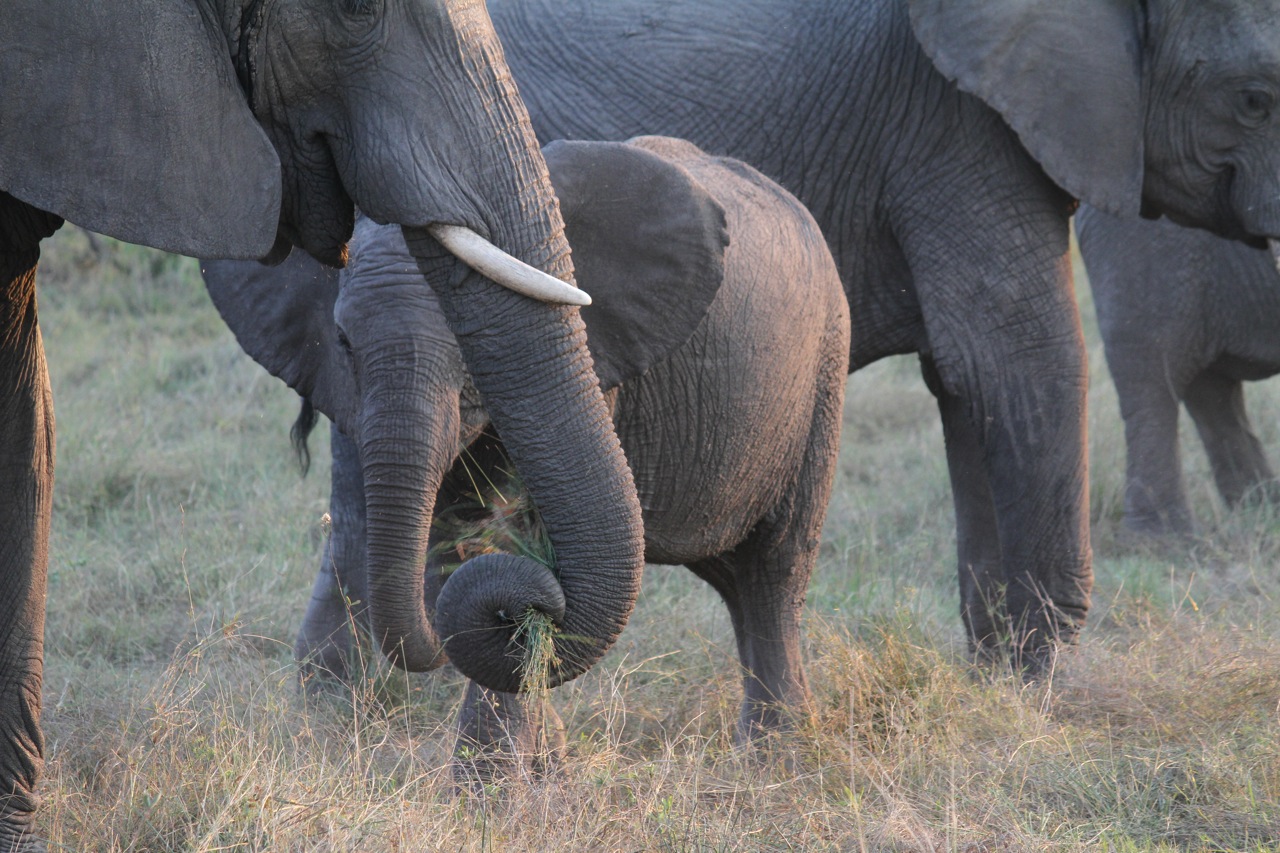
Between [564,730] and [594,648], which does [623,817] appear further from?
[564,730]

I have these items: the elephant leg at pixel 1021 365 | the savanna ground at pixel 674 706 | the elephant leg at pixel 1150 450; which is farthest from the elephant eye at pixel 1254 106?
the elephant leg at pixel 1150 450

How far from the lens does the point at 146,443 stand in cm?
623

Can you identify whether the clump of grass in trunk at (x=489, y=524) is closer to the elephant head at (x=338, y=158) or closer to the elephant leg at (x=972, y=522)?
the elephant head at (x=338, y=158)

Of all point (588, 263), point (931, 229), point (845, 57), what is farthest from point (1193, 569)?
point (588, 263)

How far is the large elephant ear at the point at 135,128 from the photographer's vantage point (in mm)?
2086

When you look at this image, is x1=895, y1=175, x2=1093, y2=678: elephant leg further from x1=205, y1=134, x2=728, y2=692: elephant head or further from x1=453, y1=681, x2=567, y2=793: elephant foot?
x1=453, y1=681, x2=567, y2=793: elephant foot

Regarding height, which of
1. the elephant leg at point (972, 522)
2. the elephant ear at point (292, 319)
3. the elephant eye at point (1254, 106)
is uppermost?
the elephant eye at point (1254, 106)

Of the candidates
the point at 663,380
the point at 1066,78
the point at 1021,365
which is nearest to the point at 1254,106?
the point at 1066,78

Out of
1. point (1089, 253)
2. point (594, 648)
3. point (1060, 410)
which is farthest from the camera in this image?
point (1089, 253)

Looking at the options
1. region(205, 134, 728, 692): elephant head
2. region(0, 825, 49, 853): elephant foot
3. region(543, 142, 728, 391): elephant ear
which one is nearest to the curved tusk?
region(205, 134, 728, 692): elephant head

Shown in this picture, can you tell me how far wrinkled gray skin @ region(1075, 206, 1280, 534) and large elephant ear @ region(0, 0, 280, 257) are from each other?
424 centimetres

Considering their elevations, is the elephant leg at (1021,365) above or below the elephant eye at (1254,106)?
below

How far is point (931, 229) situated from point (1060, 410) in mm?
602

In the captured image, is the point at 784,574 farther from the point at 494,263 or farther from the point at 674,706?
the point at 494,263
